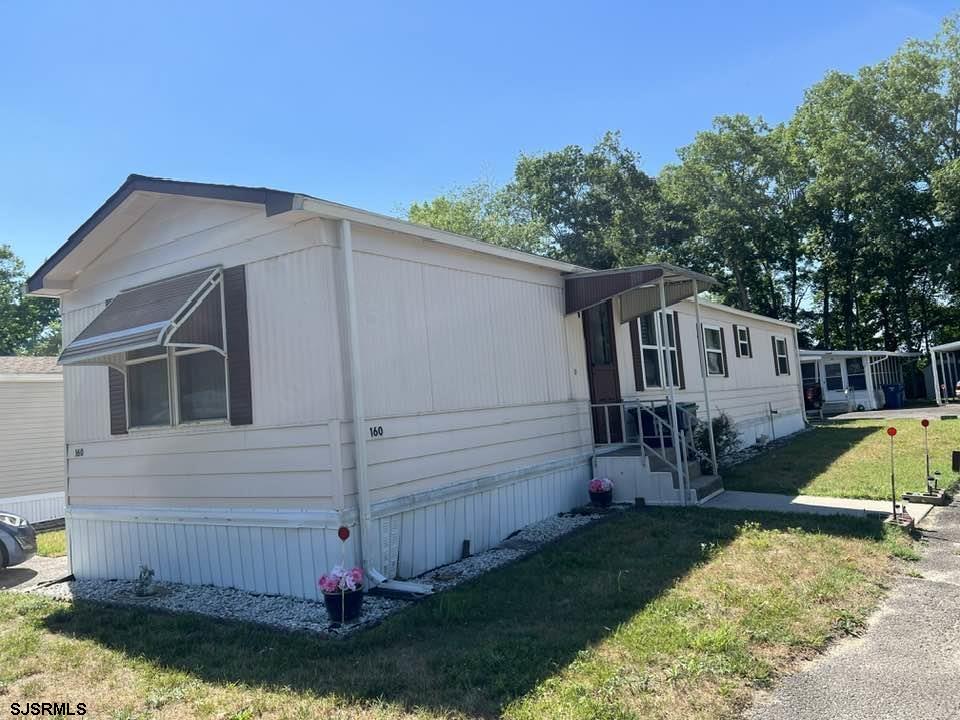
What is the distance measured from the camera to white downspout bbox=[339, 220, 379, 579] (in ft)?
18.6

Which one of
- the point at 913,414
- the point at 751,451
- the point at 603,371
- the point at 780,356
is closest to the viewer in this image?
the point at 603,371

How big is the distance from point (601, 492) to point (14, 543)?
7.39 metres

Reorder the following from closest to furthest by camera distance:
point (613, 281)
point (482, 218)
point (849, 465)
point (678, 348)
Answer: point (613, 281), point (849, 465), point (678, 348), point (482, 218)

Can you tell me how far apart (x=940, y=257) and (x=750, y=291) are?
29.9 feet

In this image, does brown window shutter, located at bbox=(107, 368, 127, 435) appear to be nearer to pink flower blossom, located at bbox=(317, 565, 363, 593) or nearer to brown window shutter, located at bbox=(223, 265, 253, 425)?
brown window shutter, located at bbox=(223, 265, 253, 425)

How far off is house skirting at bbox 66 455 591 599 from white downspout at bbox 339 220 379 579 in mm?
111

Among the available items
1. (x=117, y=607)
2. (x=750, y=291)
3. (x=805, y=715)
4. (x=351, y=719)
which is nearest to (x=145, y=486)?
(x=117, y=607)

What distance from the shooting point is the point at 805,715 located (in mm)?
3252

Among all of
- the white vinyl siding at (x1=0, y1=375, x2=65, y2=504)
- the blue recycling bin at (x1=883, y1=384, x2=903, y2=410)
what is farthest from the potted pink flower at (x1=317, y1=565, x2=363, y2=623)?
the blue recycling bin at (x1=883, y1=384, x2=903, y2=410)

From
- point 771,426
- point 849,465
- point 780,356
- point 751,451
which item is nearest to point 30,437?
point 751,451

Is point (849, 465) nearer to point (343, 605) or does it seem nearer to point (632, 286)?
point (632, 286)

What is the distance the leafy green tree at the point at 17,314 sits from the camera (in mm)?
36781

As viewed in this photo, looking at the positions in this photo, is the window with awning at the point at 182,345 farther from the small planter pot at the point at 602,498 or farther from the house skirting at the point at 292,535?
the small planter pot at the point at 602,498

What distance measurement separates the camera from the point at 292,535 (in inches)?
232
